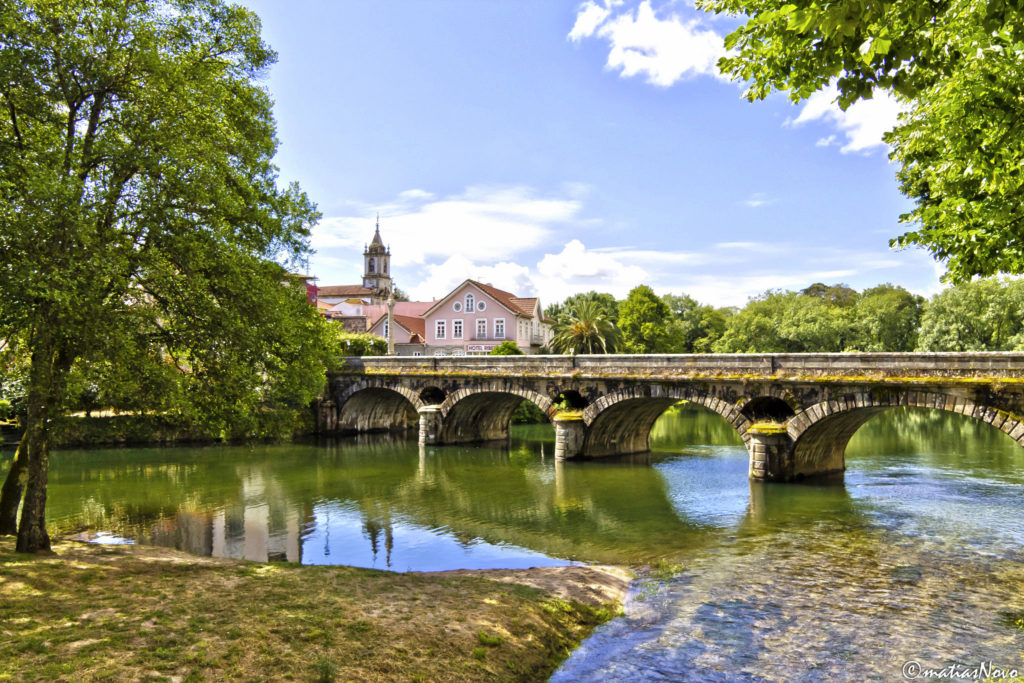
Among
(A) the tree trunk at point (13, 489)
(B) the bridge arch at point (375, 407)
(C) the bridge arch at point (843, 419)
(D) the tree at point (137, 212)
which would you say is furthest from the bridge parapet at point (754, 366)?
(A) the tree trunk at point (13, 489)

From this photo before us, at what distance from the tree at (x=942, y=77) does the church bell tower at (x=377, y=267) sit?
103 metres

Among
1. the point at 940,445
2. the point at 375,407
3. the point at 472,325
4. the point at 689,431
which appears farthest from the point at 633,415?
the point at 472,325

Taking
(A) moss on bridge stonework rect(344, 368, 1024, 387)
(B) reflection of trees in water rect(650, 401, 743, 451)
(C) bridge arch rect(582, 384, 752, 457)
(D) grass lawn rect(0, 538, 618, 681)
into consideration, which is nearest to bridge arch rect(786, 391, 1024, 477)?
(A) moss on bridge stonework rect(344, 368, 1024, 387)

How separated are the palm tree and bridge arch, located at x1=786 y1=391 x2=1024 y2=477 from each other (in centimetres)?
2283

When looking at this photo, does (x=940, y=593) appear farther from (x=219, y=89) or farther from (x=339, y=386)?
(x=339, y=386)

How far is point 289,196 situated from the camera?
15.0 metres

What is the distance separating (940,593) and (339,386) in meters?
36.8

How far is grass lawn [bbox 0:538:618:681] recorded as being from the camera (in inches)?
311

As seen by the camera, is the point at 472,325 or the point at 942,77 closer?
the point at 942,77

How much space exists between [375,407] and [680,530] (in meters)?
31.6

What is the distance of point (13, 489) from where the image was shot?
13953 millimetres

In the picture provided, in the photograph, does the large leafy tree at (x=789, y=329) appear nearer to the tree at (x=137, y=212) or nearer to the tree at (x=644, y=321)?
the tree at (x=644, y=321)

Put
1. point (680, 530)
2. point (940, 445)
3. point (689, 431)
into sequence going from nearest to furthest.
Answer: point (680, 530)
point (940, 445)
point (689, 431)

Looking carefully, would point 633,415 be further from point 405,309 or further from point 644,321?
point 405,309
